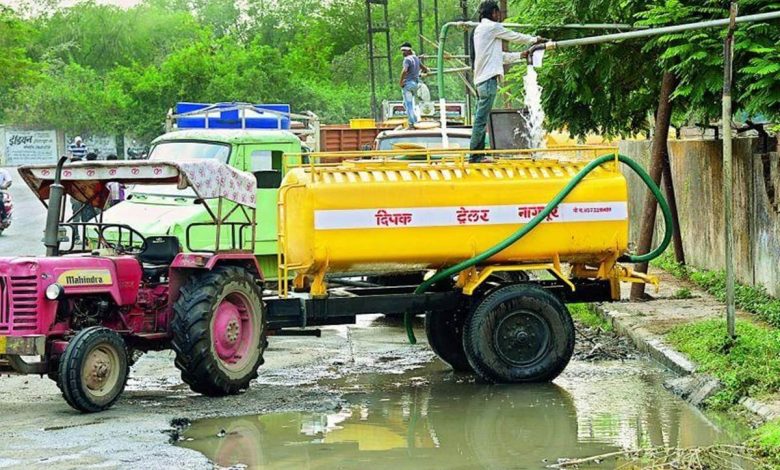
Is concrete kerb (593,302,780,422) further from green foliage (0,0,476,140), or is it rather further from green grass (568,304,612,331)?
green foliage (0,0,476,140)

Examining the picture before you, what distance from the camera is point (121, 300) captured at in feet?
38.3

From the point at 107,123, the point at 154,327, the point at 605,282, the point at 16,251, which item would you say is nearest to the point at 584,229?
the point at 605,282

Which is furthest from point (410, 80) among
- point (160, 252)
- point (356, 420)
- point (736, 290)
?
point (356, 420)

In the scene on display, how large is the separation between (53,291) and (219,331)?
1719 mm

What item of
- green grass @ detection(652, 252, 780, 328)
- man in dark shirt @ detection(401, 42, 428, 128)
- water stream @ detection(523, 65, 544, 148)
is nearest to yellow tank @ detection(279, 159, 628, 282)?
green grass @ detection(652, 252, 780, 328)

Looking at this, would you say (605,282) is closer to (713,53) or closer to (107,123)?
(713,53)

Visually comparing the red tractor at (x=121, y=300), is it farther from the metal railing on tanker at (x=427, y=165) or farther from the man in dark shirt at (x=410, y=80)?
the man in dark shirt at (x=410, y=80)

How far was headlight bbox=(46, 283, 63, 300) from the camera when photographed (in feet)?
35.9

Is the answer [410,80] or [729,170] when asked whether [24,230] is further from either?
[729,170]

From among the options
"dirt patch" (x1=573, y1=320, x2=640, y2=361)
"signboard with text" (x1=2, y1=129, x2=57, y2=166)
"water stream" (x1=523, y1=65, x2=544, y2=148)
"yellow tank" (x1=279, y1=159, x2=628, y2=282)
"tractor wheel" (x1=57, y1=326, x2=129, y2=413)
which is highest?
"signboard with text" (x1=2, y1=129, x2=57, y2=166)

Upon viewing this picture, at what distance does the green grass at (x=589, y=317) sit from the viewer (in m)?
16.7

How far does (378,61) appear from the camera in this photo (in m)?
73.7

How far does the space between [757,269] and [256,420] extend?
7.92 m

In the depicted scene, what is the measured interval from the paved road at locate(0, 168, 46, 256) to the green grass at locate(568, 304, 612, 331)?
1212 cm
